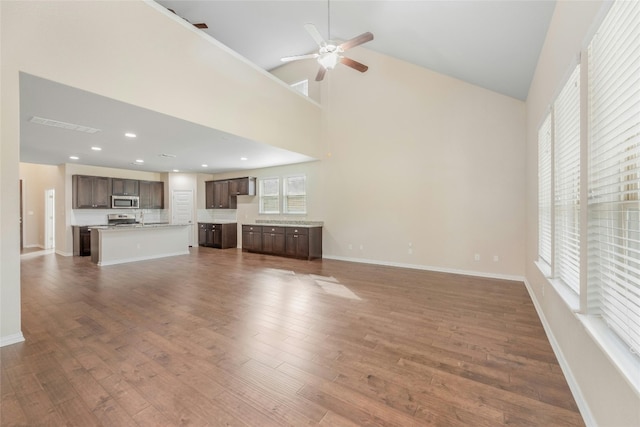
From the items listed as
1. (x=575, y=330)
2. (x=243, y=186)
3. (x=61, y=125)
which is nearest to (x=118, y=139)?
(x=61, y=125)

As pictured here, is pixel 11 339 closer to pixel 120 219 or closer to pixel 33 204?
pixel 120 219

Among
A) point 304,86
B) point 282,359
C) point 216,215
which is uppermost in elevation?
point 304,86

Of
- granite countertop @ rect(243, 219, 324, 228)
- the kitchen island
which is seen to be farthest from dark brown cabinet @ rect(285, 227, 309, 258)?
the kitchen island

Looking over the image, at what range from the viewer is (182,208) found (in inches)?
369

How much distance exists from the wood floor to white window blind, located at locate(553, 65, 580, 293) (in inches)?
32.3

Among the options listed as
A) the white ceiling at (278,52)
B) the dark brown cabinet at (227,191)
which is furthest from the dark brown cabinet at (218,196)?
the white ceiling at (278,52)

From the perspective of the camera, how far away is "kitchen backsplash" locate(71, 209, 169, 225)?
25.0ft

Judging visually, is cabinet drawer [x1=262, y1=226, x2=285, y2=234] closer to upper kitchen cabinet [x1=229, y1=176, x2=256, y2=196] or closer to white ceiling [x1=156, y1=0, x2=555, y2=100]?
upper kitchen cabinet [x1=229, y1=176, x2=256, y2=196]

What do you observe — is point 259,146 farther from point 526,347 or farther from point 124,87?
point 526,347

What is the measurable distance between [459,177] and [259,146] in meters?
4.04

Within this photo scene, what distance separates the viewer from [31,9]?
2.56m

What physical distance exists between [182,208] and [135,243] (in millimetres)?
2854

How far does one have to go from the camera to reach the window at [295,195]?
25.1 feet

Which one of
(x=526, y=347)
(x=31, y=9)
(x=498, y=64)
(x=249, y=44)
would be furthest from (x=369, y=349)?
(x=249, y=44)
